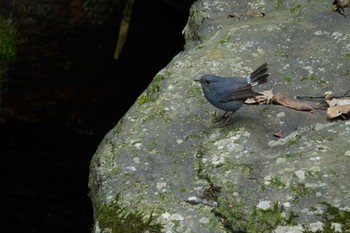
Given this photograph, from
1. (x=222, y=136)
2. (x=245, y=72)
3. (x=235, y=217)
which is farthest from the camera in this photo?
(x=245, y=72)

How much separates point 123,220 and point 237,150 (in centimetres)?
86

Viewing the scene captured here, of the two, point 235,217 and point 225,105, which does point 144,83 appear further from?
point 235,217

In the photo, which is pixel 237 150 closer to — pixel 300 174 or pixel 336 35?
pixel 300 174

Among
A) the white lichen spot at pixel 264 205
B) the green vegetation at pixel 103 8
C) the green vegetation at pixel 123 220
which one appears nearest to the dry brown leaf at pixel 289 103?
the white lichen spot at pixel 264 205

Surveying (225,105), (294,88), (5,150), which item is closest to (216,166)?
(225,105)

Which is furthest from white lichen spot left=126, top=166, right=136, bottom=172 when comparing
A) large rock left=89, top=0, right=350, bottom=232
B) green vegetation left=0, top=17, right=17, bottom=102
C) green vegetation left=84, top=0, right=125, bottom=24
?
green vegetation left=84, top=0, right=125, bottom=24

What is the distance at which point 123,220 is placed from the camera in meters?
3.90

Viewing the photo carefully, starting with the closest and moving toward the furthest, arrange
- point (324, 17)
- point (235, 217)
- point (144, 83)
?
point (235, 217)
point (324, 17)
point (144, 83)

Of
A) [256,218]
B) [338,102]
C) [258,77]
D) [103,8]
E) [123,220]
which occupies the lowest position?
[103,8]

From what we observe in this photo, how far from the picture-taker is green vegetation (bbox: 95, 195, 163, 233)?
3.81 meters

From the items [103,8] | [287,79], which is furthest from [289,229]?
[103,8]

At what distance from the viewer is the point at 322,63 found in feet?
17.0

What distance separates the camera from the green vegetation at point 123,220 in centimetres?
381

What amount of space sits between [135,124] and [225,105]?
0.62 metres
